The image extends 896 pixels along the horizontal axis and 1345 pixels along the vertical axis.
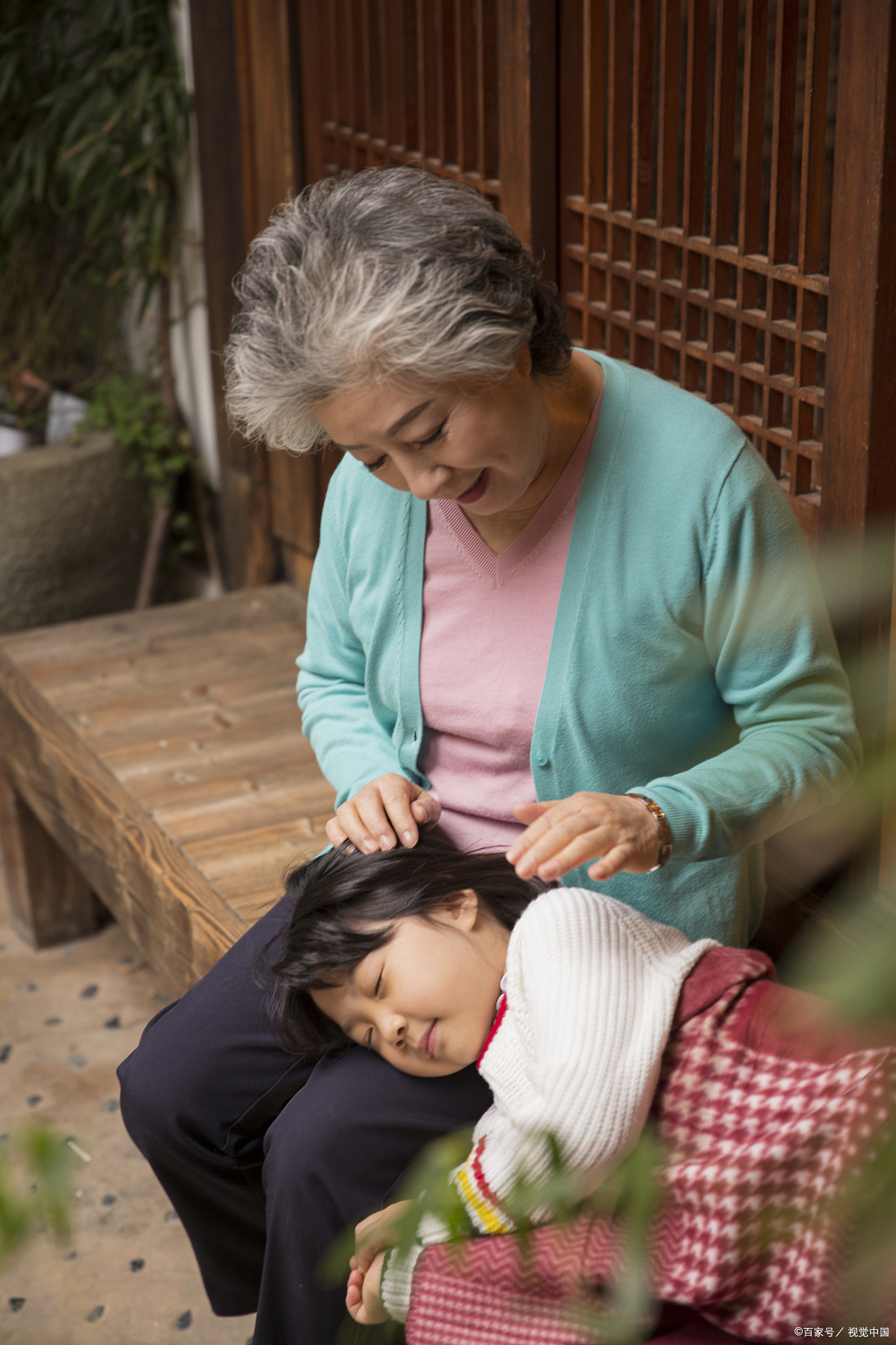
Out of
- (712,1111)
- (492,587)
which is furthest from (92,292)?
(712,1111)

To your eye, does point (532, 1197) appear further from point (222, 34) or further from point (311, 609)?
point (222, 34)

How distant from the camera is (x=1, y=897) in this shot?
11.7ft

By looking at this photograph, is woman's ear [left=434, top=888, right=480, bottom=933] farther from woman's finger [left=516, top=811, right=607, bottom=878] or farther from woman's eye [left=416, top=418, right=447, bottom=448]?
woman's eye [left=416, top=418, right=447, bottom=448]

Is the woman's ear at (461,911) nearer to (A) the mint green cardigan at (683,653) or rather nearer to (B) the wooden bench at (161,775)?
(A) the mint green cardigan at (683,653)

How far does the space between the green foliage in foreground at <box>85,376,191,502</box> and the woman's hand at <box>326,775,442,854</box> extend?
2700 mm

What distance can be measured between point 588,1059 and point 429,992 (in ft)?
0.71

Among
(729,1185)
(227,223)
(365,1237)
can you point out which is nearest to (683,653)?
(729,1185)

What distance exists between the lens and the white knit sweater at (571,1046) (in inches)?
51.4

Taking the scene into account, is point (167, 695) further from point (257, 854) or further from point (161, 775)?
point (257, 854)

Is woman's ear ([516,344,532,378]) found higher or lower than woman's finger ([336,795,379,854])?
higher

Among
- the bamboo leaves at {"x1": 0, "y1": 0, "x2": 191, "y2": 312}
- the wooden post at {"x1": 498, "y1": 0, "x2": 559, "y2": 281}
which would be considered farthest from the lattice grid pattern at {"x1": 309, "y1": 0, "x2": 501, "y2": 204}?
the bamboo leaves at {"x1": 0, "y1": 0, "x2": 191, "y2": 312}

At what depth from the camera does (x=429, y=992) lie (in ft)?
4.79

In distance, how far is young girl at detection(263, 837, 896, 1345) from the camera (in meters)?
1.19

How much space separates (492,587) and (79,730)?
145 centimetres
